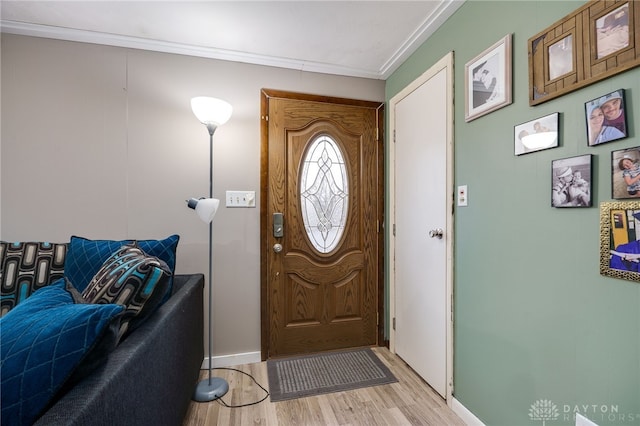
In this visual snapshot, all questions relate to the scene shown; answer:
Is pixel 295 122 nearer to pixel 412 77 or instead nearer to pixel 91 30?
pixel 412 77

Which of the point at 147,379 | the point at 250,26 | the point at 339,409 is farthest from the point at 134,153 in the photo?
the point at 339,409

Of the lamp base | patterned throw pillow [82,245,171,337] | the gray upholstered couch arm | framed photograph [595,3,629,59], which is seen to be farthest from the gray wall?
framed photograph [595,3,629,59]

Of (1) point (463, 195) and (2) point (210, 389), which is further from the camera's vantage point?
(2) point (210, 389)

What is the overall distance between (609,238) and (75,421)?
60.5 inches

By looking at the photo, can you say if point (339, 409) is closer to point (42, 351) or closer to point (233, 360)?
Answer: point (233, 360)

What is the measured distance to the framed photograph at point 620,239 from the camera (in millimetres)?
871

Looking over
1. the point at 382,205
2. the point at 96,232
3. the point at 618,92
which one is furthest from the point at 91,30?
the point at 618,92

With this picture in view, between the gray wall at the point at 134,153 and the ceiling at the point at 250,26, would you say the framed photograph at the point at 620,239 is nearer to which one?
the ceiling at the point at 250,26

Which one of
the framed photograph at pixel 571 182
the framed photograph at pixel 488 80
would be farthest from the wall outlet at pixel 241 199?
the framed photograph at pixel 571 182

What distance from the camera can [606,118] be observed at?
0.94 metres

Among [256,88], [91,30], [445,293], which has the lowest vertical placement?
[445,293]

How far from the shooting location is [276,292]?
7.31 ft

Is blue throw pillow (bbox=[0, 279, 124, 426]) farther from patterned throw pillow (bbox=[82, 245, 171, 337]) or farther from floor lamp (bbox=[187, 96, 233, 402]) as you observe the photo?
floor lamp (bbox=[187, 96, 233, 402])

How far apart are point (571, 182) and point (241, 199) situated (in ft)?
6.26
